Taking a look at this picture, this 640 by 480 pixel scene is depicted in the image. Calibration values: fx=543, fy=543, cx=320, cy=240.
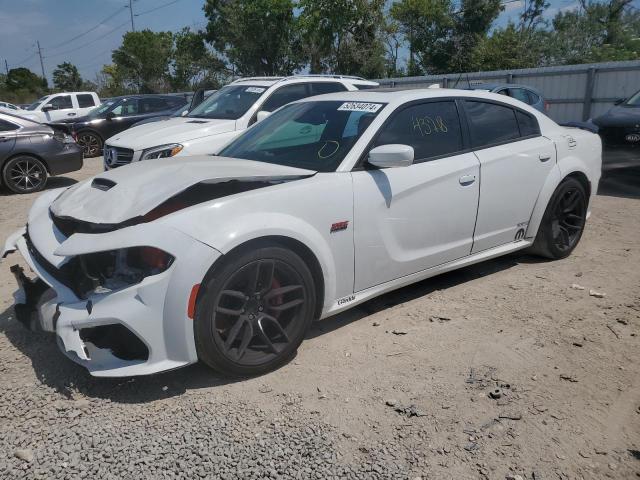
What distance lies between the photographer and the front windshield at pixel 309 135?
Answer: 3645mm

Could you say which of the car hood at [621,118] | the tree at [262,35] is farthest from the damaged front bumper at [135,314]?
the tree at [262,35]

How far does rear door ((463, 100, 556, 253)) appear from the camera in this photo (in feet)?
13.8

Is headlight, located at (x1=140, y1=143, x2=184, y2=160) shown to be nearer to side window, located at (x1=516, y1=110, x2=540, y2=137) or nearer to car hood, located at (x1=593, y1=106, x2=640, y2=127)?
side window, located at (x1=516, y1=110, x2=540, y2=137)

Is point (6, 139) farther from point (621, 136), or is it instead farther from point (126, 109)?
point (621, 136)

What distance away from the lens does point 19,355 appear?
11.0 ft

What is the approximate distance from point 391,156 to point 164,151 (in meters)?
4.43

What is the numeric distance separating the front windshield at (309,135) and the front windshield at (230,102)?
11.8 feet

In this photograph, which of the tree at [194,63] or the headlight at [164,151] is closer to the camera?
the headlight at [164,151]

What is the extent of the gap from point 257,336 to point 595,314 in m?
2.51

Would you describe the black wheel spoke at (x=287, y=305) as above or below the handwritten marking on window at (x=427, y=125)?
below

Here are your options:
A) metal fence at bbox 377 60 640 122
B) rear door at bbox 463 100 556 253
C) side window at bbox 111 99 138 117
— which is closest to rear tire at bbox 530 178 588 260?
rear door at bbox 463 100 556 253

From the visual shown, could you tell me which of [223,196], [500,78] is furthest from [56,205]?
[500,78]

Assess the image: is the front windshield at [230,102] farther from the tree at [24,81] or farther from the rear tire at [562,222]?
the tree at [24,81]

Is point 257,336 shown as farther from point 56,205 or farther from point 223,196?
point 56,205
